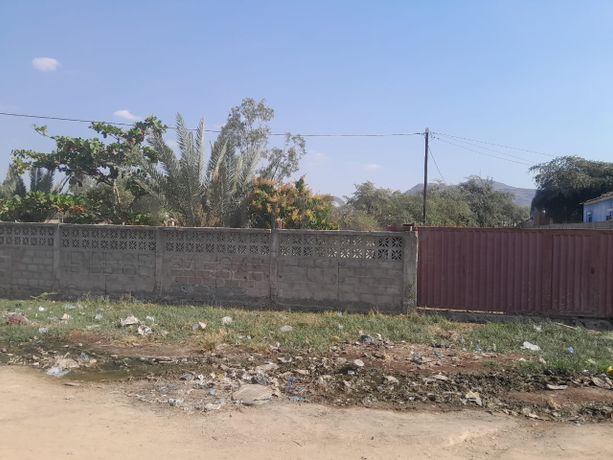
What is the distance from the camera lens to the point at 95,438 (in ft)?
15.1

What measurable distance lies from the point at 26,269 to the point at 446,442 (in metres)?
11.1

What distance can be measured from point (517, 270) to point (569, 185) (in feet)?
116

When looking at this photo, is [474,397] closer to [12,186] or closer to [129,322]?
[129,322]

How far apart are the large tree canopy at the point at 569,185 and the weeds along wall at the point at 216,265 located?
3545cm

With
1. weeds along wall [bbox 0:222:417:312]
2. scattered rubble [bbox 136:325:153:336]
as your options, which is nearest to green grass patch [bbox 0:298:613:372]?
scattered rubble [bbox 136:325:153:336]

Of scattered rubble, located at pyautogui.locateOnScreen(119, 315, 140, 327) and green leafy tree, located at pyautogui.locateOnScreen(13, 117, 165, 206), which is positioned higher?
green leafy tree, located at pyautogui.locateOnScreen(13, 117, 165, 206)

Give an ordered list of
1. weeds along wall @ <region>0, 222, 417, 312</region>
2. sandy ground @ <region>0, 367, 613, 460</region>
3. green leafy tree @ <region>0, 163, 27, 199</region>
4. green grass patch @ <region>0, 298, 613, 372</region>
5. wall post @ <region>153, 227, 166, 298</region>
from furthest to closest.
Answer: green leafy tree @ <region>0, 163, 27, 199</region>, wall post @ <region>153, 227, 166, 298</region>, weeds along wall @ <region>0, 222, 417, 312</region>, green grass patch @ <region>0, 298, 613, 372</region>, sandy ground @ <region>0, 367, 613, 460</region>

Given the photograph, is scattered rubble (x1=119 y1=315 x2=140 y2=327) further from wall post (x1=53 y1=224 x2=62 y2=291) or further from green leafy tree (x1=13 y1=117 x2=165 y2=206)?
green leafy tree (x1=13 y1=117 x2=165 y2=206)

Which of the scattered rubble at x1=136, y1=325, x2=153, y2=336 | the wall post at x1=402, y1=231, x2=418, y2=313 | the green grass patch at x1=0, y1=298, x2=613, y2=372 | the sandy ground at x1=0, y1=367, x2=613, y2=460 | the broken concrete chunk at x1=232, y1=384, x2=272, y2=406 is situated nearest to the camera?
the sandy ground at x1=0, y1=367, x2=613, y2=460

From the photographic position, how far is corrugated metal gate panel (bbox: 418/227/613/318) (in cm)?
1002

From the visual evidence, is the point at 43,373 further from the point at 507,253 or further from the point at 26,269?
the point at 507,253

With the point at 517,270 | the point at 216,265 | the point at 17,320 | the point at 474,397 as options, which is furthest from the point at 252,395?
the point at 517,270

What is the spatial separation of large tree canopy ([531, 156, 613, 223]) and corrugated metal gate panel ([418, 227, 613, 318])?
3418 centimetres

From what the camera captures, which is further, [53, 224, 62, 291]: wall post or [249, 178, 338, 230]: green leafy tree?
[249, 178, 338, 230]: green leafy tree
